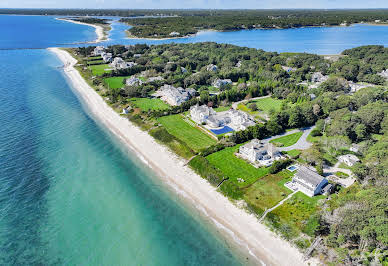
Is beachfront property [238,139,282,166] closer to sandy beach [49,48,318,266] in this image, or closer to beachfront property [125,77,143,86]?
sandy beach [49,48,318,266]

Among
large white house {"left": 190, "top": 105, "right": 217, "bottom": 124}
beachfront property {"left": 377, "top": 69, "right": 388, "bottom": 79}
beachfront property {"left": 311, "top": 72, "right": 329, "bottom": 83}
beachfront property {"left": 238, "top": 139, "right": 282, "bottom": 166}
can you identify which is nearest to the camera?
beachfront property {"left": 238, "top": 139, "right": 282, "bottom": 166}

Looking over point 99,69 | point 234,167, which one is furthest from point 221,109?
point 99,69

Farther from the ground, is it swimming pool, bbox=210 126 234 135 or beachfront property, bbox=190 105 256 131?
beachfront property, bbox=190 105 256 131

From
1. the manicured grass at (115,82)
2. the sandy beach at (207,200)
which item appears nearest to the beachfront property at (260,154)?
the sandy beach at (207,200)

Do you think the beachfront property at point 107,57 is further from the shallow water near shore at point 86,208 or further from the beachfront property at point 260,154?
the beachfront property at point 260,154

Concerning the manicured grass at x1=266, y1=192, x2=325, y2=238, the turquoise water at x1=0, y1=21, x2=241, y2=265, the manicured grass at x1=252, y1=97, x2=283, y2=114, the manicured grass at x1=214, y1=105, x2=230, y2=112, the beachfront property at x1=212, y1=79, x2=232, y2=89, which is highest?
the manicured grass at x1=266, y1=192, x2=325, y2=238

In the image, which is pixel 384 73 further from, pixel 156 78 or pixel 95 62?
pixel 95 62

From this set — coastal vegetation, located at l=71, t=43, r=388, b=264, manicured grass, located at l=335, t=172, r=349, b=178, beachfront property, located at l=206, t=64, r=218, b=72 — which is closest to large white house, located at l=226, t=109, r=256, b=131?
coastal vegetation, located at l=71, t=43, r=388, b=264
